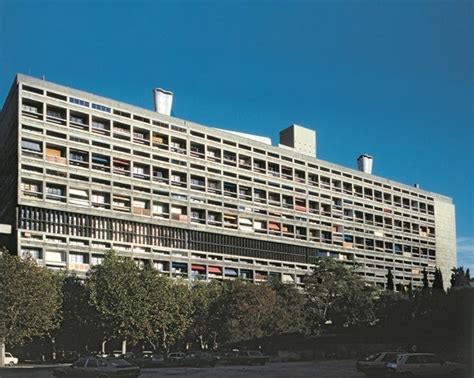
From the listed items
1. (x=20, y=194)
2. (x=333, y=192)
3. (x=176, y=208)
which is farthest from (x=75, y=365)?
(x=333, y=192)

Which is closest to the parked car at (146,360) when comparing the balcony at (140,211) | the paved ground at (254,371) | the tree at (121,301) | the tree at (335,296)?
the paved ground at (254,371)

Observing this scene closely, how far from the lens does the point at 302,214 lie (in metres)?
33.5

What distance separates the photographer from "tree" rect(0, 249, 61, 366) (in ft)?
41.5

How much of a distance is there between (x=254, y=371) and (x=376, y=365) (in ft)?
6.46

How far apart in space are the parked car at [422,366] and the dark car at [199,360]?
137 inches

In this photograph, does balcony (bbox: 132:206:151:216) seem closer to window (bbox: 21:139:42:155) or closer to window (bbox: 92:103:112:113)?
window (bbox: 92:103:112:113)

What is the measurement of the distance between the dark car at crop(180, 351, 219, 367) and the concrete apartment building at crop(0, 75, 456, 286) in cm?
789

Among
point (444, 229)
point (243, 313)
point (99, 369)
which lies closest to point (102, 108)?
point (243, 313)

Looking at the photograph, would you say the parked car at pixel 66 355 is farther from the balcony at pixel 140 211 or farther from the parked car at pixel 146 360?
the balcony at pixel 140 211

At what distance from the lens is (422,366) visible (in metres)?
10.7

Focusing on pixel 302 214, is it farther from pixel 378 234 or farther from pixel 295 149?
pixel 295 149

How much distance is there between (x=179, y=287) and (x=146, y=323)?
20.0ft

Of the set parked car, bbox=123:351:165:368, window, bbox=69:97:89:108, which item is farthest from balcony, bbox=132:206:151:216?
parked car, bbox=123:351:165:368

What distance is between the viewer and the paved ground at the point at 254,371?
10.6 meters
